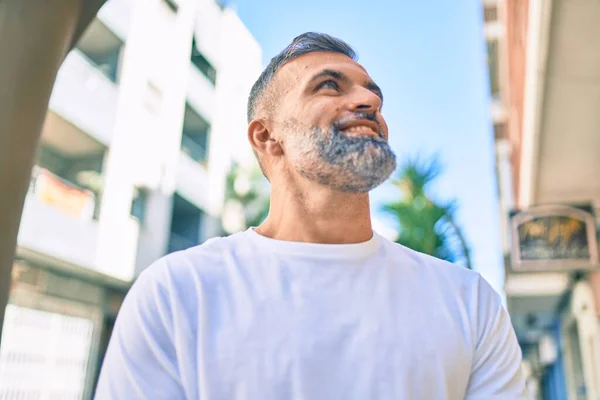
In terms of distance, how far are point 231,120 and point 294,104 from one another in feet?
73.2

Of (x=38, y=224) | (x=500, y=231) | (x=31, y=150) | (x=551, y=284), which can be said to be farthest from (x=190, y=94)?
(x=31, y=150)

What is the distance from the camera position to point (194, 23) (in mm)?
21312

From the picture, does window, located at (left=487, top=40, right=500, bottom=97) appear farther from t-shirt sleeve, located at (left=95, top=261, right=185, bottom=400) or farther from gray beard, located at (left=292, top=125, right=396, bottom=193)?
t-shirt sleeve, located at (left=95, top=261, right=185, bottom=400)

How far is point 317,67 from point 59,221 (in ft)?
41.9

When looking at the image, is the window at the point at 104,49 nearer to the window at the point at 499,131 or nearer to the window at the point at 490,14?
the window at the point at 490,14

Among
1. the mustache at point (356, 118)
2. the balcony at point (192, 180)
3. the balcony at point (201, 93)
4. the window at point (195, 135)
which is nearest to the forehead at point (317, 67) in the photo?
the mustache at point (356, 118)

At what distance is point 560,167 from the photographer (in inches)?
318

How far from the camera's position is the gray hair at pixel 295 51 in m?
1.68

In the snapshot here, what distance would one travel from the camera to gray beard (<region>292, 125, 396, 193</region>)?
1.46m

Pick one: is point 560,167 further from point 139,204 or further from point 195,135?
point 195,135

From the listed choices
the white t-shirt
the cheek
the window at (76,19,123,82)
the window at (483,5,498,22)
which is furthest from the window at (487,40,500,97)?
the white t-shirt

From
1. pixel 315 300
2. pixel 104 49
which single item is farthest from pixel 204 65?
pixel 315 300

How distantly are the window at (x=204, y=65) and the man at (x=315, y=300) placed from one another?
70.2ft

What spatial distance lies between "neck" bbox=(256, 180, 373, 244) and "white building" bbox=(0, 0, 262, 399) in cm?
1171
